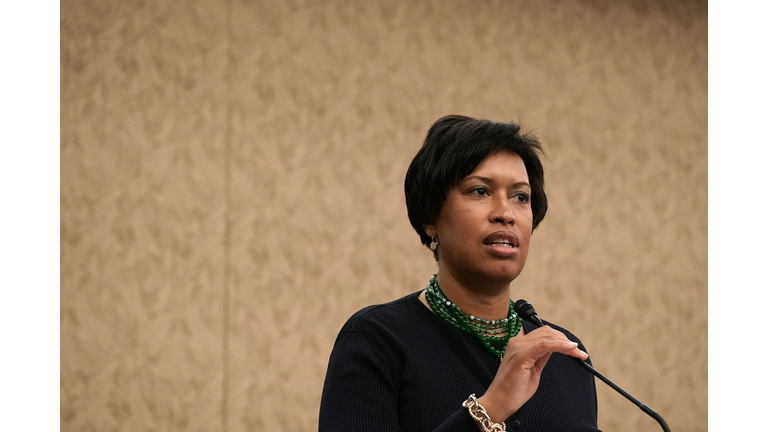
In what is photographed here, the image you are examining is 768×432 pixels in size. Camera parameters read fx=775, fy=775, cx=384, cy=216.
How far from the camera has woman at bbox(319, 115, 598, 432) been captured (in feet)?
4.35

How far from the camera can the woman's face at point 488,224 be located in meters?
1.55

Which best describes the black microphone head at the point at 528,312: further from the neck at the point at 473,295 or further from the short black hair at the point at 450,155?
the short black hair at the point at 450,155

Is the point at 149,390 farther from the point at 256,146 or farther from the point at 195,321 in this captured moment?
the point at 256,146

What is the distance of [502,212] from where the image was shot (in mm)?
1547

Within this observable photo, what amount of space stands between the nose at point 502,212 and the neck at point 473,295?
0.14m

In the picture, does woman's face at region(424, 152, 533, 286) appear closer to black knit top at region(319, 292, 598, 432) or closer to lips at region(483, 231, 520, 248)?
lips at region(483, 231, 520, 248)

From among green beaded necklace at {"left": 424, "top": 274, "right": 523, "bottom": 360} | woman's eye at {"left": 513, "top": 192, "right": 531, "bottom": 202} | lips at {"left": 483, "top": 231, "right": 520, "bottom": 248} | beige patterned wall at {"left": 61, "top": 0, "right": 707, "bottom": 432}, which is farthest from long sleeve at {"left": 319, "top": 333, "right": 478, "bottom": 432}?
beige patterned wall at {"left": 61, "top": 0, "right": 707, "bottom": 432}

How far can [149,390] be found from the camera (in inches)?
118

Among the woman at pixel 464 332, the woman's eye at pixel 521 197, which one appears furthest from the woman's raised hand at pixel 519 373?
the woman's eye at pixel 521 197

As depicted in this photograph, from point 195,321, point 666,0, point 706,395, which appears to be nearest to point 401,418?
point 195,321

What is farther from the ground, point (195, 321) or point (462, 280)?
point (462, 280)

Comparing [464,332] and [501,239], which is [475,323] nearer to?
[464,332]

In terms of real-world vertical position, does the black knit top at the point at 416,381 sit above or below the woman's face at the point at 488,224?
below

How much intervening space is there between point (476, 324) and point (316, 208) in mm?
1776
